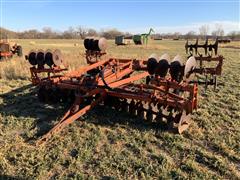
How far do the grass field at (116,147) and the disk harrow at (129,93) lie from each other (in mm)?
221

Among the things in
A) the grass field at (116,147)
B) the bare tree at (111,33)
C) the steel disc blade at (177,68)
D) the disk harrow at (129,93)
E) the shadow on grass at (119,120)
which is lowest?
the grass field at (116,147)

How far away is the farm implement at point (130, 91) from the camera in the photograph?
17.1 feet

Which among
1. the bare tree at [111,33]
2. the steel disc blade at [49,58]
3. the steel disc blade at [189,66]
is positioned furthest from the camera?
the bare tree at [111,33]

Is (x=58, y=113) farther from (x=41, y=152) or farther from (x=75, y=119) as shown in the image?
(x=41, y=152)

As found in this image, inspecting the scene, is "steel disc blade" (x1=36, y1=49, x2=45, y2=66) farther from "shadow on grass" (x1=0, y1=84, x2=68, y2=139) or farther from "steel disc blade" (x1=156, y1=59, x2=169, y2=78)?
"steel disc blade" (x1=156, y1=59, x2=169, y2=78)

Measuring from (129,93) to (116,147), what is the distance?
1394mm

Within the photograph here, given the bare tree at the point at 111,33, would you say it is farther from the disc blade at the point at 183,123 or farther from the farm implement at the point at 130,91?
the disc blade at the point at 183,123

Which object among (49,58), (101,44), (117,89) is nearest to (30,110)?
(49,58)

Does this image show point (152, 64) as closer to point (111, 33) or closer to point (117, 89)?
point (117, 89)

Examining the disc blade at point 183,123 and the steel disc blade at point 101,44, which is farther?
the steel disc blade at point 101,44

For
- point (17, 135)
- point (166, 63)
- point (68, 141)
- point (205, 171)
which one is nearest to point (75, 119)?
point (68, 141)

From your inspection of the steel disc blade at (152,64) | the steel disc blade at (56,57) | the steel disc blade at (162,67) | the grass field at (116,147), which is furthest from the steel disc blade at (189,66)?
the steel disc blade at (56,57)

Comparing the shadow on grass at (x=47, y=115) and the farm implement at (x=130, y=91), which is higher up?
the farm implement at (x=130, y=91)

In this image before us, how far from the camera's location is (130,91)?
Answer: 5.87m
